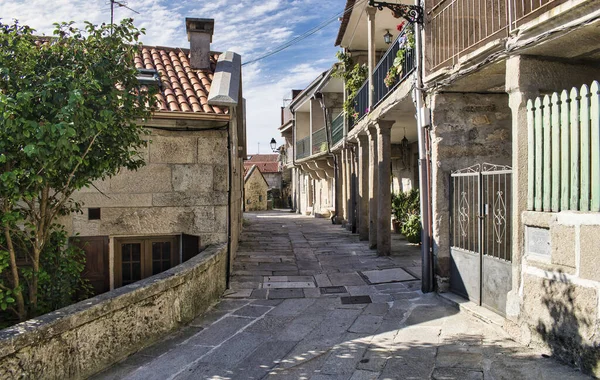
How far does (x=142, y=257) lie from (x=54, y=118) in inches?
141

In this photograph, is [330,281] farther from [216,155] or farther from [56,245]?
[56,245]

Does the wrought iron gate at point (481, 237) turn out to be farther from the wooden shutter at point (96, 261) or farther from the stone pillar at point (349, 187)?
the stone pillar at point (349, 187)

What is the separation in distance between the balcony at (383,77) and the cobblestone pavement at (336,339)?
11.8 feet

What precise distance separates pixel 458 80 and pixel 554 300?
3044 mm

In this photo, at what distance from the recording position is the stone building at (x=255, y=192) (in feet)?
117

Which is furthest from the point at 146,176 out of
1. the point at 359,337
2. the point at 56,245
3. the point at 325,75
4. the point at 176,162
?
the point at 325,75

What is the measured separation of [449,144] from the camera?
21.2ft

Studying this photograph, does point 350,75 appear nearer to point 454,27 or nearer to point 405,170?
point 405,170

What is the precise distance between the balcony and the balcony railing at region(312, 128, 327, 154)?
5471mm

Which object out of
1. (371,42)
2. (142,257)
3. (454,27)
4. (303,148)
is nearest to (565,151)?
(454,27)

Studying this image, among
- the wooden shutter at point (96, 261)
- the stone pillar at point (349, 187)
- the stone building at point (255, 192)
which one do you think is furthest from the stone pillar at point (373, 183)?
the stone building at point (255, 192)

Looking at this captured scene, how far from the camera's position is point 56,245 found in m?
5.36

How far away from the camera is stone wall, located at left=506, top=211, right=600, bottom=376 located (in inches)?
145

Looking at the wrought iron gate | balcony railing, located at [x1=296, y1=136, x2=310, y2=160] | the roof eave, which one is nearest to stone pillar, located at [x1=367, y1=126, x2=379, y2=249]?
the roof eave
